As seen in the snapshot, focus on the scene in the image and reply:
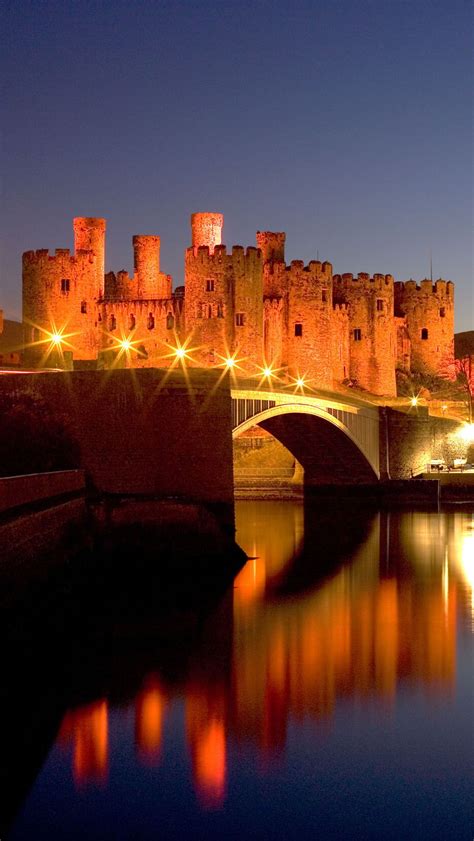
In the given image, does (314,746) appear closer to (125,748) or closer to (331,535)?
(125,748)

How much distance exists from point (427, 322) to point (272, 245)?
10.6 meters

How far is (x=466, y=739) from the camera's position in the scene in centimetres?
1371

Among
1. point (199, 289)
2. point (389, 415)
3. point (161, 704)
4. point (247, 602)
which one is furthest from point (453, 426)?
point (161, 704)

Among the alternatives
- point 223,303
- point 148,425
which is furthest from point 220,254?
point 148,425

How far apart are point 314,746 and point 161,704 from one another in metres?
2.03

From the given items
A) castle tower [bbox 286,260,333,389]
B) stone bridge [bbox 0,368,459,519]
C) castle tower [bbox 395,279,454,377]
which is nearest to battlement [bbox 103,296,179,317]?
castle tower [bbox 286,260,333,389]

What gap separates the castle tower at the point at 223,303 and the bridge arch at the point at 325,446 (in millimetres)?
5872

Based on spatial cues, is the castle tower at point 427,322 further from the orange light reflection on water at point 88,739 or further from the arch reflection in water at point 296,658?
the orange light reflection on water at point 88,739

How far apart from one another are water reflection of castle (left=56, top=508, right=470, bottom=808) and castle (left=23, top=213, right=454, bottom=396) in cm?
2090

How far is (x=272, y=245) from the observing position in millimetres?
52656

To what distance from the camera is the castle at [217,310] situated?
157 ft

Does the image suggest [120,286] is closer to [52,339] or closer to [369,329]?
[52,339]

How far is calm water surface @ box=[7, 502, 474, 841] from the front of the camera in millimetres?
11289

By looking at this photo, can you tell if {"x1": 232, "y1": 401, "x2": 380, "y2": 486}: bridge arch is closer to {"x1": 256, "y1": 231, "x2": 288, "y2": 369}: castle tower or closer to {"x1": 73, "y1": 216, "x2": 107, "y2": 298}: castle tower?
{"x1": 256, "y1": 231, "x2": 288, "y2": 369}: castle tower
